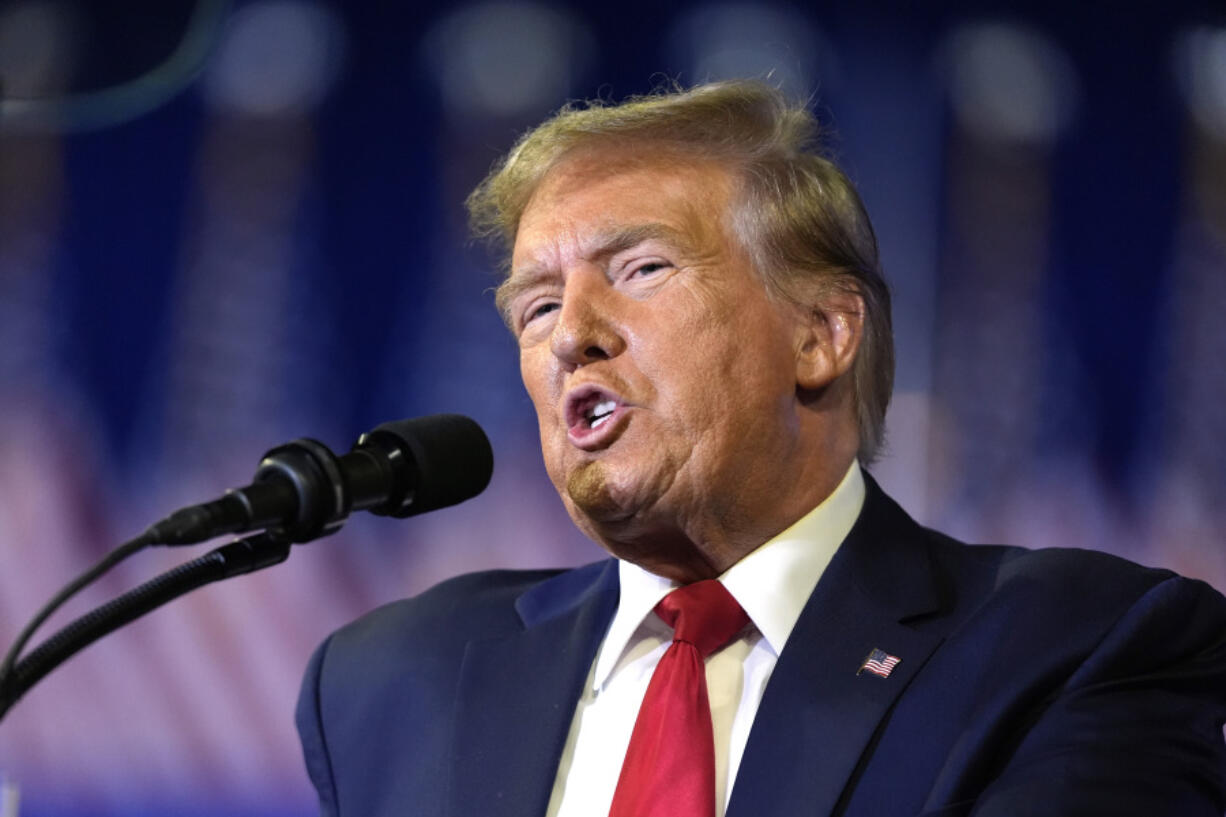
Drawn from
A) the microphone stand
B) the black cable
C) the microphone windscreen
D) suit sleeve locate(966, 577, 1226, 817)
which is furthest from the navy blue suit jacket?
the black cable

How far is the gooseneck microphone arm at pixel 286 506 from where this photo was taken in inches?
44.8

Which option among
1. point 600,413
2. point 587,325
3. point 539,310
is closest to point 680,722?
point 600,413

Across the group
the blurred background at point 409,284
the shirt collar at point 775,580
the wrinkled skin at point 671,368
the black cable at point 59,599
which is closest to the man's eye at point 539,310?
the wrinkled skin at point 671,368

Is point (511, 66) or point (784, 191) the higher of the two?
point (511, 66)

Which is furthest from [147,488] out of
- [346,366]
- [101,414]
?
[346,366]

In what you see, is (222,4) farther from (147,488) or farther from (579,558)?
(579,558)

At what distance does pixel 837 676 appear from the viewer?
1725 millimetres

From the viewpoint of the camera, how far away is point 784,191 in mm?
2035

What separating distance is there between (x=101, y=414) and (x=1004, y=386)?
1.73 metres

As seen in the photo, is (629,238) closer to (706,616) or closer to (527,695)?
(706,616)

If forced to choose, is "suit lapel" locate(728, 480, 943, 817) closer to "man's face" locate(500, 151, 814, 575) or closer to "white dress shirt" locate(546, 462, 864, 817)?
"white dress shirt" locate(546, 462, 864, 817)

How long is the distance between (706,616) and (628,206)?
59 centimetres

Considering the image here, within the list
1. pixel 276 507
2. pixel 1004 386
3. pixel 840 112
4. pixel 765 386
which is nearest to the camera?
pixel 276 507

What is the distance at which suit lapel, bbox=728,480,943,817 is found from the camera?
1.63 metres
